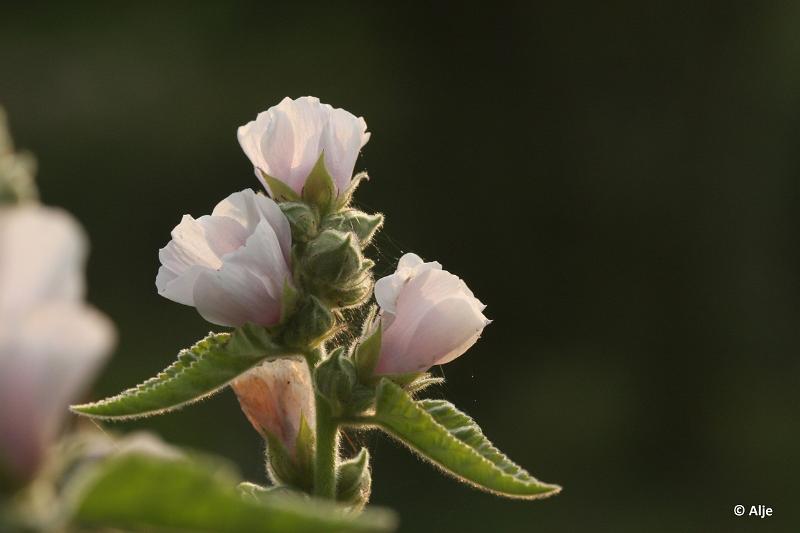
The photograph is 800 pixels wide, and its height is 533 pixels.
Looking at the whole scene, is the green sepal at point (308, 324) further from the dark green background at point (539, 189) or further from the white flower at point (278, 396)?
the dark green background at point (539, 189)

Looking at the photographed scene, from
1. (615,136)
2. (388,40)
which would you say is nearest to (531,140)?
(615,136)

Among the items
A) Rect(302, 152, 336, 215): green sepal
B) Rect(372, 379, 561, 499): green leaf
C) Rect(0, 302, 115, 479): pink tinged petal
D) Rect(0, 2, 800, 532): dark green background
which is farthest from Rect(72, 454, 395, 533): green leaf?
Rect(0, 2, 800, 532): dark green background

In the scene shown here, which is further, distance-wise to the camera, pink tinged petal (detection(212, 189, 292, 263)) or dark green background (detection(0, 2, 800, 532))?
dark green background (detection(0, 2, 800, 532))

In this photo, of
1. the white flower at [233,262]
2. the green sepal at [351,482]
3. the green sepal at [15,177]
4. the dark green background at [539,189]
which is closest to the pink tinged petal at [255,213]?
the white flower at [233,262]

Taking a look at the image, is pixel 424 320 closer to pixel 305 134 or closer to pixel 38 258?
pixel 305 134

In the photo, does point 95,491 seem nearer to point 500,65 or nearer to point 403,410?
point 403,410

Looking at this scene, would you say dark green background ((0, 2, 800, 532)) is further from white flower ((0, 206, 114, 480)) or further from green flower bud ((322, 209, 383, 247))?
white flower ((0, 206, 114, 480))

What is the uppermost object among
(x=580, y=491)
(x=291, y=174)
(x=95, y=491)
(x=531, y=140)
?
(x=531, y=140)
